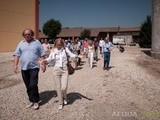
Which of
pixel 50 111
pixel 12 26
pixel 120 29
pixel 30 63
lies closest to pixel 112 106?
pixel 50 111

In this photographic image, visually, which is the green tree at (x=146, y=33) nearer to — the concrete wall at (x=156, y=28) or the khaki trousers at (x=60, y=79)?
the concrete wall at (x=156, y=28)

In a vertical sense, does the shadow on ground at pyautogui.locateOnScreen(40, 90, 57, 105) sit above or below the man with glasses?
below

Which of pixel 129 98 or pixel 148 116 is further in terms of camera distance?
pixel 129 98

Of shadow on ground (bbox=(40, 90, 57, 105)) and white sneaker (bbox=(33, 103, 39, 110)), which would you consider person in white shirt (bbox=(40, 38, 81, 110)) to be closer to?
white sneaker (bbox=(33, 103, 39, 110))

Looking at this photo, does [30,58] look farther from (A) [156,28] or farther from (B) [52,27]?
(B) [52,27]

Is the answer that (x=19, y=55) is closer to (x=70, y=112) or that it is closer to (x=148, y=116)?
(x=70, y=112)

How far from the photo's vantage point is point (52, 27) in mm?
85312

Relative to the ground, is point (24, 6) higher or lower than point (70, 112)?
higher

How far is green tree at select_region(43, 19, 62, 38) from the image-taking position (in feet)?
280

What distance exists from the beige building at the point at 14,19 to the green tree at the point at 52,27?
4896cm

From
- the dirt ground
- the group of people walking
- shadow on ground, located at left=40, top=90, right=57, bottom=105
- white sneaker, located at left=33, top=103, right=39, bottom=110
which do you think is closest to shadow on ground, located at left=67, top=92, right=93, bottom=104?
the dirt ground

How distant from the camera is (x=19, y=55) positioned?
7.72 meters

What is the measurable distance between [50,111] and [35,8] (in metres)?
29.7

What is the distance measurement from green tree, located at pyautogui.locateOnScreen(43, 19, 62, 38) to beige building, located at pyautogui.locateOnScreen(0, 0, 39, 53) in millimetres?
48955
